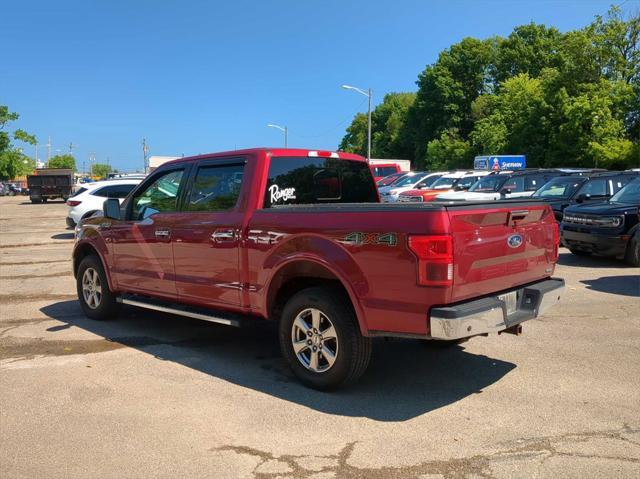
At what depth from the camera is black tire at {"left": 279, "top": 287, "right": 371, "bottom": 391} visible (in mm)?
4363

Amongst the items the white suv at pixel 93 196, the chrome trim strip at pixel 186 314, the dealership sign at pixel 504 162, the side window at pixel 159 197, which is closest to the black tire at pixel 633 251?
the chrome trim strip at pixel 186 314

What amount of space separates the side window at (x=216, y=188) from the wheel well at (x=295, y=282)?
3.00 feet

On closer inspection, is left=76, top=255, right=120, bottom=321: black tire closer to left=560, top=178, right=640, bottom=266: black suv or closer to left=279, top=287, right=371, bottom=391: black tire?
left=279, top=287, right=371, bottom=391: black tire

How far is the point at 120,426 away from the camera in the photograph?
13.3ft

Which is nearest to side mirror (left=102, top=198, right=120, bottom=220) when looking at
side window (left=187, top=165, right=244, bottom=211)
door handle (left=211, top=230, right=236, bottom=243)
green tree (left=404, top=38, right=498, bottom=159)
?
side window (left=187, top=165, right=244, bottom=211)

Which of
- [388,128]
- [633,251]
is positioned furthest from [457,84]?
[633,251]

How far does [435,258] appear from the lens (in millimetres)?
3818

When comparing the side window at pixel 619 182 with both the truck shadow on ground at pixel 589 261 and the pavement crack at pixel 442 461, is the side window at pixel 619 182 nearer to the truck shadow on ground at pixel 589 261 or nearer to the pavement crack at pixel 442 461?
the truck shadow on ground at pixel 589 261

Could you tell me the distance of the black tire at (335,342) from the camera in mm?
4363

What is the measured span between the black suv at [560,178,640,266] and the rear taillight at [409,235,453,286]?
312 inches

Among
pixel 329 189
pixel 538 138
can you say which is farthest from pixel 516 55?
pixel 329 189

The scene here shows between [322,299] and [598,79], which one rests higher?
[598,79]

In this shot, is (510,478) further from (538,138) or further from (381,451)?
(538,138)

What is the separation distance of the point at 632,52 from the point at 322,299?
42640mm
